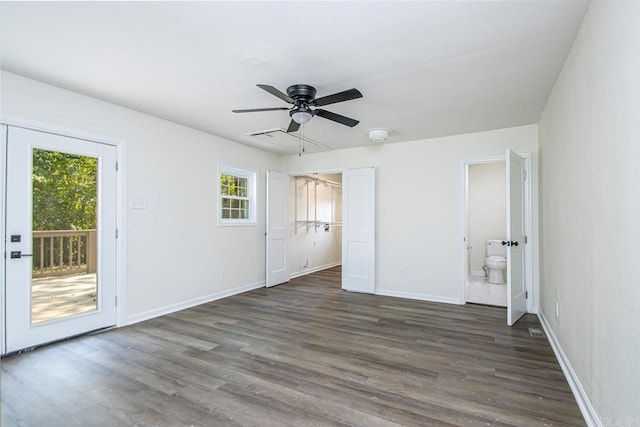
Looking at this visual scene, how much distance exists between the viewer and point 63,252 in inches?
124

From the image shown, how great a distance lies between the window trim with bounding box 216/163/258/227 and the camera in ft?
16.2

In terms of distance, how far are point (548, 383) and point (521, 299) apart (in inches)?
74.7

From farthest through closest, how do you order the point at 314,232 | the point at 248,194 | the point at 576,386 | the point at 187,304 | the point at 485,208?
the point at 314,232 → the point at 485,208 → the point at 248,194 → the point at 187,304 → the point at 576,386

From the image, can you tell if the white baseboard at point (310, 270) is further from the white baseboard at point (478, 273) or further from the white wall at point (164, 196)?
the white baseboard at point (478, 273)

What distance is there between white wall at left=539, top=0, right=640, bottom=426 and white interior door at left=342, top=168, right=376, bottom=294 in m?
2.83

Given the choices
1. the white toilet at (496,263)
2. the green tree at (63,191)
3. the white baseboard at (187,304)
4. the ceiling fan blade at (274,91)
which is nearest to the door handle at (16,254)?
the green tree at (63,191)

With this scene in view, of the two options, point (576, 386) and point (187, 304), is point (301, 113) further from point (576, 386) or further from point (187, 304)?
point (187, 304)

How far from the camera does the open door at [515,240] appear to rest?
3.66 metres

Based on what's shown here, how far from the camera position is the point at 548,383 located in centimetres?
235

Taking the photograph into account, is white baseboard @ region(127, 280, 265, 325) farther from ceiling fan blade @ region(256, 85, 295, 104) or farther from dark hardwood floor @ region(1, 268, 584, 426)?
ceiling fan blade @ region(256, 85, 295, 104)

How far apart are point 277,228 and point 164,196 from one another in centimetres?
223

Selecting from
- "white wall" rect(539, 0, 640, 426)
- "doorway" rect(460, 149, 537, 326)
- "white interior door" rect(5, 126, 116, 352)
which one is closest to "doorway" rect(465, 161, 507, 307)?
"doorway" rect(460, 149, 537, 326)

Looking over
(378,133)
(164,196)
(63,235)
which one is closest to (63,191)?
(63,235)

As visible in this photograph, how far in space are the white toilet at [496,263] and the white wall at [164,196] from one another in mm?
4566
